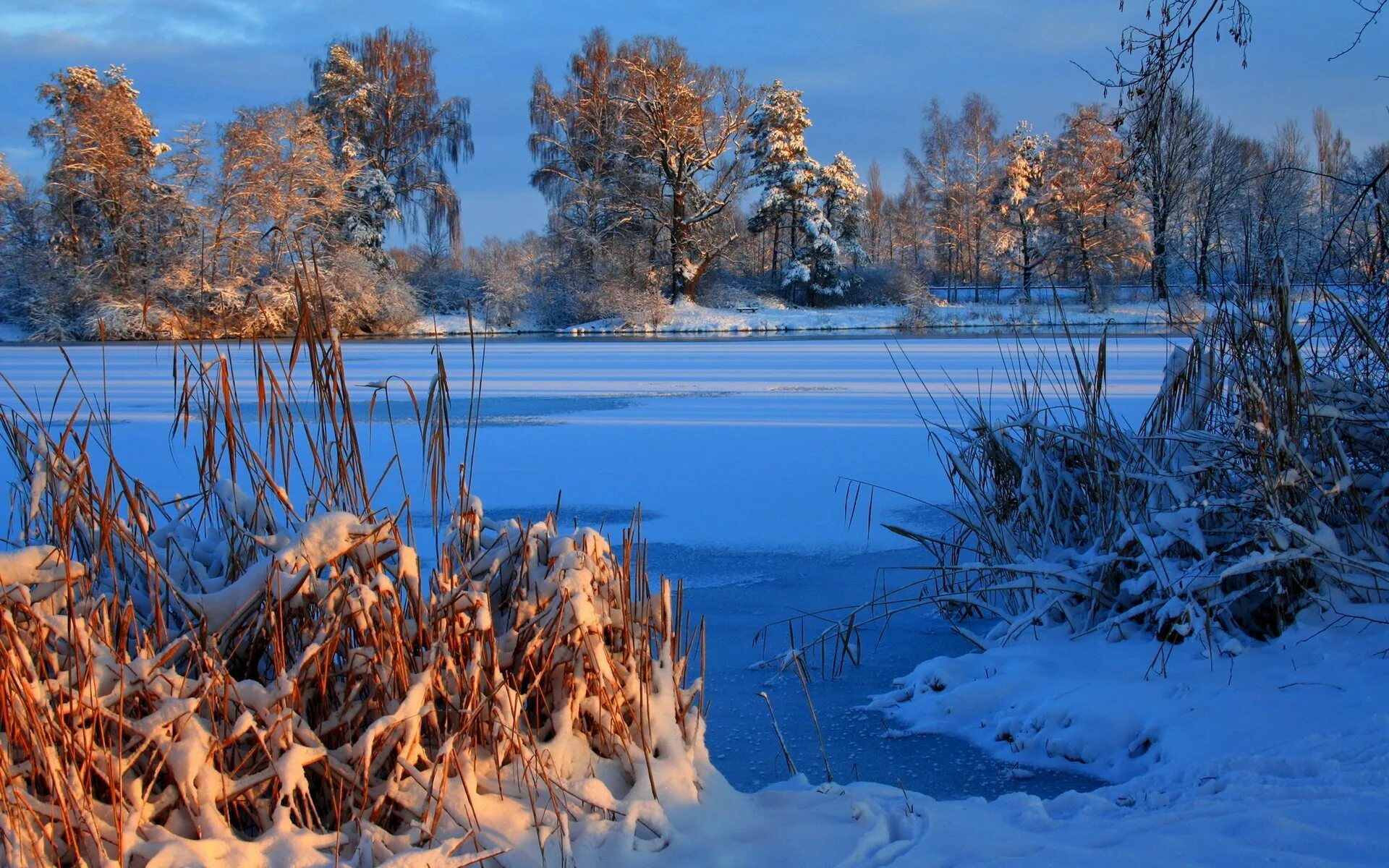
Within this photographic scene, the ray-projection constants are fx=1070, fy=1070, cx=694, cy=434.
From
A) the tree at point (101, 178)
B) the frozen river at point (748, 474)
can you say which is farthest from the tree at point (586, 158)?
the frozen river at point (748, 474)

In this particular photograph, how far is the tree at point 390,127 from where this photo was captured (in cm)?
3281

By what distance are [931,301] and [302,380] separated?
21.9 m

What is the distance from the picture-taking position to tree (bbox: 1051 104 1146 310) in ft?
98.0

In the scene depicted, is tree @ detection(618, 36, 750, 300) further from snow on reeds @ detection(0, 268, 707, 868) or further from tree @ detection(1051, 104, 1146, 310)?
snow on reeds @ detection(0, 268, 707, 868)

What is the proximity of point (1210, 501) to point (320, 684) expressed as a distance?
2681 millimetres

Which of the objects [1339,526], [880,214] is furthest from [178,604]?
[880,214]

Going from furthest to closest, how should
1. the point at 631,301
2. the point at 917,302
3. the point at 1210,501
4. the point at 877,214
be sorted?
1. the point at 877,214
2. the point at 631,301
3. the point at 917,302
4. the point at 1210,501

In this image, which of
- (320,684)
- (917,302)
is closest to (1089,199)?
(917,302)

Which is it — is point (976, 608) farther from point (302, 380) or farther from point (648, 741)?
point (302, 380)

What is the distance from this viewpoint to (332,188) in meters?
28.5

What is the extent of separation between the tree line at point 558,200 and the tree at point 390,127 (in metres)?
0.07

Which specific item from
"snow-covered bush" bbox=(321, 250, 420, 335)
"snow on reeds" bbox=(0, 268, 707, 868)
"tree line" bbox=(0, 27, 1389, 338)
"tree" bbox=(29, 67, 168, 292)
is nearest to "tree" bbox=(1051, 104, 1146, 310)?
"tree line" bbox=(0, 27, 1389, 338)

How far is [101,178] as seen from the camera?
2653 cm

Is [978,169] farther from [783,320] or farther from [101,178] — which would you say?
[101,178]
